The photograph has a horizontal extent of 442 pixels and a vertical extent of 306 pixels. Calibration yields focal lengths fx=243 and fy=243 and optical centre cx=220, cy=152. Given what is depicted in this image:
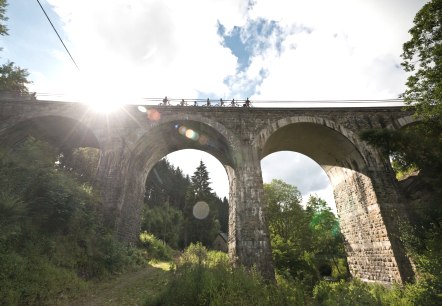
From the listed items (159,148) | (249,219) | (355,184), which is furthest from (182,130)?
(355,184)

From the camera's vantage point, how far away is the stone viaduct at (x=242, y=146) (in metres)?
12.9

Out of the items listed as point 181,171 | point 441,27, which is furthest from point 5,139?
point 181,171

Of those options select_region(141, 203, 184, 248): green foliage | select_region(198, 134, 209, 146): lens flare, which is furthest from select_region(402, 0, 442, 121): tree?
select_region(141, 203, 184, 248): green foliage

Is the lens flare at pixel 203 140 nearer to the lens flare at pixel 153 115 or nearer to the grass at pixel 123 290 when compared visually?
the lens flare at pixel 153 115

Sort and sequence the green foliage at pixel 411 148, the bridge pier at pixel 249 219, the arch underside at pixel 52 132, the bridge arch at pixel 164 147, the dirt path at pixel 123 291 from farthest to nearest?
the arch underside at pixel 52 132 → the bridge arch at pixel 164 147 → the bridge pier at pixel 249 219 → the green foliage at pixel 411 148 → the dirt path at pixel 123 291

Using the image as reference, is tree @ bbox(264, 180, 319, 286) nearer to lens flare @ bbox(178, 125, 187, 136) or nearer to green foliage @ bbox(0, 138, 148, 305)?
lens flare @ bbox(178, 125, 187, 136)

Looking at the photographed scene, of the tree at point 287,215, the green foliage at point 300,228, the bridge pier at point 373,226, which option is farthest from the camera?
the tree at point 287,215

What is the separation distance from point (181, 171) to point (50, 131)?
38526 mm

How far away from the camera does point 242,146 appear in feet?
47.1

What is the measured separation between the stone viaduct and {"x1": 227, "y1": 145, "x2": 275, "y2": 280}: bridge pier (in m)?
0.05

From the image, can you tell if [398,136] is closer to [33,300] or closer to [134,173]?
[33,300]

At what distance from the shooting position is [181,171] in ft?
179

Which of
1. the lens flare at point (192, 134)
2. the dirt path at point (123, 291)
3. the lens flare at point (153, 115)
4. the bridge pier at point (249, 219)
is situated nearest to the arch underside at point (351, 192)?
the bridge pier at point (249, 219)

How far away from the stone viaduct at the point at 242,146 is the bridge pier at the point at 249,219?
5 centimetres
